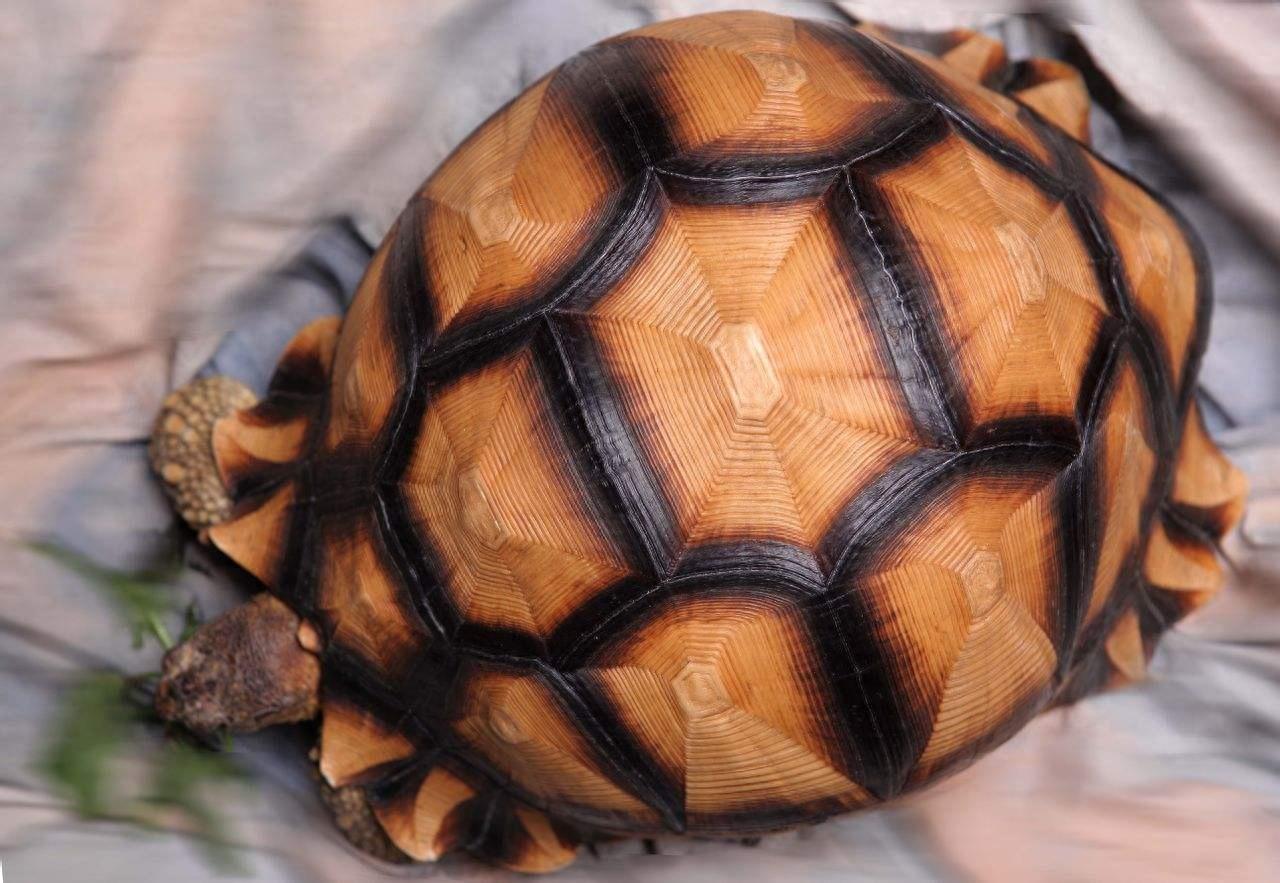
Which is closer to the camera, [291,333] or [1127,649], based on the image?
[1127,649]

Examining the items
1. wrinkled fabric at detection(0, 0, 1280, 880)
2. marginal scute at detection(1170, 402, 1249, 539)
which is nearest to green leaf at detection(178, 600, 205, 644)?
wrinkled fabric at detection(0, 0, 1280, 880)

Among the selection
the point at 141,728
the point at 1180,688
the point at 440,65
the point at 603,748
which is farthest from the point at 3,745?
the point at 1180,688

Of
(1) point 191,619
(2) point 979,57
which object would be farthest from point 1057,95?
(1) point 191,619

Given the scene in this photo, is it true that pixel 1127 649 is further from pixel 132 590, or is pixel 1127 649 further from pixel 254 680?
pixel 132 590

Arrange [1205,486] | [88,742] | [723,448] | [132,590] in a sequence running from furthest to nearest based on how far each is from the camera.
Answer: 1. [1205,486]
2. [132,590]
3. [88,742]
4. [723,448]

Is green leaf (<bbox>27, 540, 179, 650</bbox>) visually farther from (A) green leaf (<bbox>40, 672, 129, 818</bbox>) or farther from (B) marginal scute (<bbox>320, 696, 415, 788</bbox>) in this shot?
(B) marginal scute (<bbox>320, 696, 415, 788</bbox>)

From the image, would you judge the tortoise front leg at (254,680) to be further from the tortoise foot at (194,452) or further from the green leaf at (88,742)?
the tortoise foot at (194,452)

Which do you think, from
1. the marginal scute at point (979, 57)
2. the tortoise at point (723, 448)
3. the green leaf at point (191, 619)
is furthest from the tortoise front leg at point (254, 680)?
the marginal scute at point (979, 57)

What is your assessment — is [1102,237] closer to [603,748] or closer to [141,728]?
[603,748]
